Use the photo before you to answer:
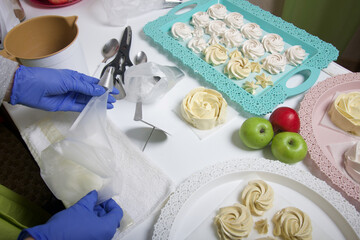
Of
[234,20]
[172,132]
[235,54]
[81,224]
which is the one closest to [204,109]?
[172,132]

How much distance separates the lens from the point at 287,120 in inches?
31.7

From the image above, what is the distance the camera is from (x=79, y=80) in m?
0.85

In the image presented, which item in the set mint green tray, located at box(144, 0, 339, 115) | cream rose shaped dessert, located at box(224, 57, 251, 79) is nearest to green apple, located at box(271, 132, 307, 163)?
mint green tray, located at box(144, 0, 339, 115)

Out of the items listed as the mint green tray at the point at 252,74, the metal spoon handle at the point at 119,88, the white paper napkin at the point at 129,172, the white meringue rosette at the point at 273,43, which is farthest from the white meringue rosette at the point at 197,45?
the white paper napkin at the point at 129,172

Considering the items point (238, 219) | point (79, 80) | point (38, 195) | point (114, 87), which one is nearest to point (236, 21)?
point (114, 87)

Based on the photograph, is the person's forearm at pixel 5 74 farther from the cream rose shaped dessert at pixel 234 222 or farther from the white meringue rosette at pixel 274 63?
the white meringue rosette at pixel 274 63

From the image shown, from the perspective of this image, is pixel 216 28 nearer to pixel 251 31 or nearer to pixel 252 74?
pixel 251 31

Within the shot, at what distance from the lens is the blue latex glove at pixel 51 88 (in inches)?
31.9

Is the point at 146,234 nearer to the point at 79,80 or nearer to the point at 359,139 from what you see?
the point at 79,80

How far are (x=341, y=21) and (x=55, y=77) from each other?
1760mm

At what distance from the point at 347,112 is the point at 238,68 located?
39 centimetres

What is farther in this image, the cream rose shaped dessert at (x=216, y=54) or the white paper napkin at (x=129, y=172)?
the cream rose shaped dessert at (x=216, y=54)

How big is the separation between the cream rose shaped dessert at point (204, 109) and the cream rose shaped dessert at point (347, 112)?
37cm

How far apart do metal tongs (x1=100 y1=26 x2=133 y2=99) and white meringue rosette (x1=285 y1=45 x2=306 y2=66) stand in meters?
0.64
